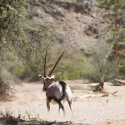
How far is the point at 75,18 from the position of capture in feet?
199

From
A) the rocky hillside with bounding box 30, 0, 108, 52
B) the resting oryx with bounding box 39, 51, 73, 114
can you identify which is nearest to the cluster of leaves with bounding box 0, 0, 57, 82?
the resting oryx with bounding box 39, 51, 73, 114

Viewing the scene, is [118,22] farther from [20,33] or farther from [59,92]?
[59,92]

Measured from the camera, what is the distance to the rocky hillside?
190 feet

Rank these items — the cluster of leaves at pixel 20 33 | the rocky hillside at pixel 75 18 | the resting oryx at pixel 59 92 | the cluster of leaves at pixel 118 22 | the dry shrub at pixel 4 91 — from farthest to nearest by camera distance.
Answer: the rocky hillside at pixel 75 18, the cluster of leaves at pixel 118 22, the dry shrub at pixel 4 91, the cluster of leaves at pixel 20 33, the resting oryx at pixel 59 92

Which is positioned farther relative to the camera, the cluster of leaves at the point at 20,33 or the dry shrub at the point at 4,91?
the dry shrub at the point at 4,91

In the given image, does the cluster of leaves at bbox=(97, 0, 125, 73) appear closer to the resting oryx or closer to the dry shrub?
the dry shrub

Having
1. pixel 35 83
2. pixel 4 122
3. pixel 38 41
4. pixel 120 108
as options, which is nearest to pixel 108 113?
pixel 120 108

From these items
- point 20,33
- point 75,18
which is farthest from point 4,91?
point 75,18

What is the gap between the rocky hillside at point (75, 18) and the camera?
5781 centimetres

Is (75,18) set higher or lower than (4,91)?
higher

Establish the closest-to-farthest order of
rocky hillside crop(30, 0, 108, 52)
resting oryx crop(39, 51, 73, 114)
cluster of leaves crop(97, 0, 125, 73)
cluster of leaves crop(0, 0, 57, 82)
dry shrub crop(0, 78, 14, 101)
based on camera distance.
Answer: resting oryx crop(39, 51, 73, 114) → cluster of leaves crop(0, 0, 57, 82) → dry shrub crop(0, 78, 14, 101) → cluster of leaves crop(97, 0, 125, 73) → rocky hillside crop(30, 0, 108, 52)

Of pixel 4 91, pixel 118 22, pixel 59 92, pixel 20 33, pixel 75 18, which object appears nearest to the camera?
pixel 59 92

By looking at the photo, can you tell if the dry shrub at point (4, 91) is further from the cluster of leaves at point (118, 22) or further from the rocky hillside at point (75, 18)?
the rocky hillside at point (75, 18)

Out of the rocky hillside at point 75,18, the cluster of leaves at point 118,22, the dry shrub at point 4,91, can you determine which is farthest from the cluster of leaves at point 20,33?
the rocky hillside at point 75,18
